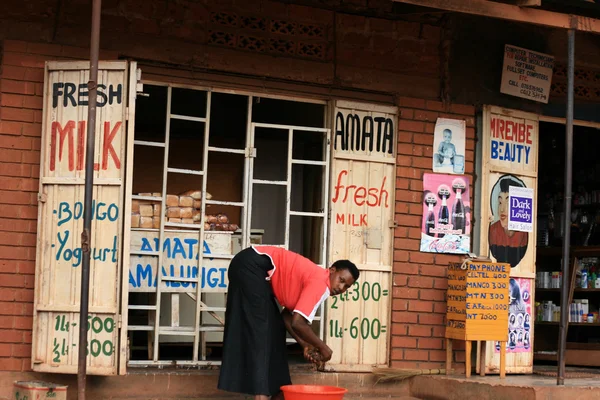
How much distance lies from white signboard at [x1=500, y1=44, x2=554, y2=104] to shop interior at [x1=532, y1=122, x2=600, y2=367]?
2.21m

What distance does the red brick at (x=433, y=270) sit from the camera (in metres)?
9.66

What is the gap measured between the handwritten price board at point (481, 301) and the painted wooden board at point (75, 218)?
10.6 feet

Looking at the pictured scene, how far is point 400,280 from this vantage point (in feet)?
31.3

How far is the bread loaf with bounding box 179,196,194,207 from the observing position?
923 centimetres

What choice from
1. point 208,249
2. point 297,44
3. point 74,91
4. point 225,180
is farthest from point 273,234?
point 74,91

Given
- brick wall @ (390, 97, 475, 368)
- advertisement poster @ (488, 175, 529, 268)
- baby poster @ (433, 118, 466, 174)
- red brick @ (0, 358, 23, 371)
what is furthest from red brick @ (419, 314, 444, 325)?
red brick @ (0, 358, 23, 371)

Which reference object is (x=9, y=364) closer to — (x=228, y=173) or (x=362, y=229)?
(x=362, y=229)

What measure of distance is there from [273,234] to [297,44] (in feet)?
8.35

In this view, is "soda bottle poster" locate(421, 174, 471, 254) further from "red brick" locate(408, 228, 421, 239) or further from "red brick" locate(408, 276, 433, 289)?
"red brick" locate(408, 276, 433, 289)

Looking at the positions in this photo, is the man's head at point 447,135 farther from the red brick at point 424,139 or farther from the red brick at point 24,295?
the red brick at point 24,295

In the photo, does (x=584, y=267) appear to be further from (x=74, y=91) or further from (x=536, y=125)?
(x=74, y=91)

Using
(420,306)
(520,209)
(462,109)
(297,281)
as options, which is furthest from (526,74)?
(297,281)

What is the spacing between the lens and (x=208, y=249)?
9227 millimetres

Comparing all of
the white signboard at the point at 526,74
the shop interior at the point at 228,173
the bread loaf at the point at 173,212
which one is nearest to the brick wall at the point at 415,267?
the shop interior at the point at 228,173
